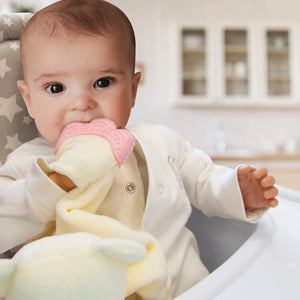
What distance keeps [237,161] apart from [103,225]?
2.15 metres

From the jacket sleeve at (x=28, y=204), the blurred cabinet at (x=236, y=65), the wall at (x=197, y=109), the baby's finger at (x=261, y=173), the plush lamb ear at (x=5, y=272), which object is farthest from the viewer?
the wall at (x=197, y=109)

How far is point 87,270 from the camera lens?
12.9 inches

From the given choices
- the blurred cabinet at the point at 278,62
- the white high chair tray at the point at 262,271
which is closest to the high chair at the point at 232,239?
the white high chair tray at the point at 262,271

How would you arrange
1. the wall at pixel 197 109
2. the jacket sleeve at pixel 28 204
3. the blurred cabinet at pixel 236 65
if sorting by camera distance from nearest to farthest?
the jacket sleeve at pixel 28 204 → the blurred cabinet at pixel 236 65 → the wall at pixel 197 109

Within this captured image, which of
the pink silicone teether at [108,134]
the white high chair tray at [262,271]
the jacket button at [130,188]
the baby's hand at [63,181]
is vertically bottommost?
the white high chair tray at [262,271]

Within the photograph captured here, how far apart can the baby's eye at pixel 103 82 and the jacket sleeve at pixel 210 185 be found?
0.20 metres

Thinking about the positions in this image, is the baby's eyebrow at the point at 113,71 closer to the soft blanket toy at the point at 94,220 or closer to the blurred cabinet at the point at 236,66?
the soft blanket toy at the point at 94,220

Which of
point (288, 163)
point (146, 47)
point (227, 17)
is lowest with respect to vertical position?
point (288, 163)

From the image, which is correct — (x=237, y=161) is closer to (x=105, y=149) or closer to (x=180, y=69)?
(x=180, y=69)

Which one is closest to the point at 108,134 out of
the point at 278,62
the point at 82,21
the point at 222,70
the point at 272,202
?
the point at 82,21

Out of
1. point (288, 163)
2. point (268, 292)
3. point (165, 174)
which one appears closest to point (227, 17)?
point (288, 163)

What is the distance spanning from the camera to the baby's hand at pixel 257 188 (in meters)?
0.52

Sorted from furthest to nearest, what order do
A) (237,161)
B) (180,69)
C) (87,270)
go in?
(180,69), (237,161), (87,270)

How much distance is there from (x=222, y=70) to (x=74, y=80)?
266 cm
